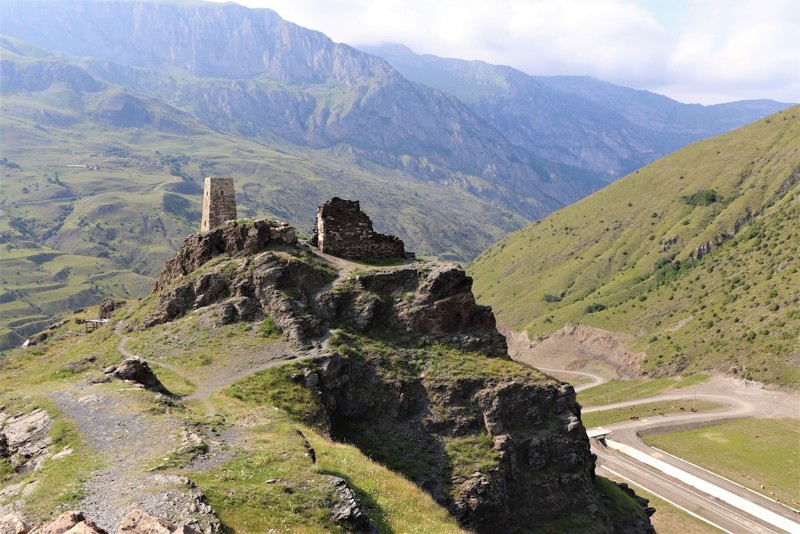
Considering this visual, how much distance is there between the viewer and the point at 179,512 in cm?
2083

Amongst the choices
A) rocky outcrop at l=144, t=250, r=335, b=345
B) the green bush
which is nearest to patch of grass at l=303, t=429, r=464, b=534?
the green bush

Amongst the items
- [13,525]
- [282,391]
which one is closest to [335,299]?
[282,391]

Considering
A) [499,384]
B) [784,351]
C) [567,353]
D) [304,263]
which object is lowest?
[567,353]

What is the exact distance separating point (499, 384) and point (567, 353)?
148300 millimetres

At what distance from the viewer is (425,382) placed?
4519 centimetres

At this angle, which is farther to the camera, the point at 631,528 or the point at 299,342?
the point at 631,528

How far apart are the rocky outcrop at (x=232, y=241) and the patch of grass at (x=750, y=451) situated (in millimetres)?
81940

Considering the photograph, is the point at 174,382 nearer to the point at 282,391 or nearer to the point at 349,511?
the point at 282,391

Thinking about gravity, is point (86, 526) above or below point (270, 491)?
above

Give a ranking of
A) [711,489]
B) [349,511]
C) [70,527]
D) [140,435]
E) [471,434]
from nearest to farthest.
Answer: [70,527]
[349,511]
[140,435]
[471,434]
[711,489]

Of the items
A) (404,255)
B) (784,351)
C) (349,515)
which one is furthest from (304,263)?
(784,351)

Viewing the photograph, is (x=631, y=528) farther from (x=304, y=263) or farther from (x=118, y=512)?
(x=118, y=512)

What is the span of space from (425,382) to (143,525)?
28923 mm

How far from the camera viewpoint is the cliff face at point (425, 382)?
41812 millimetres
